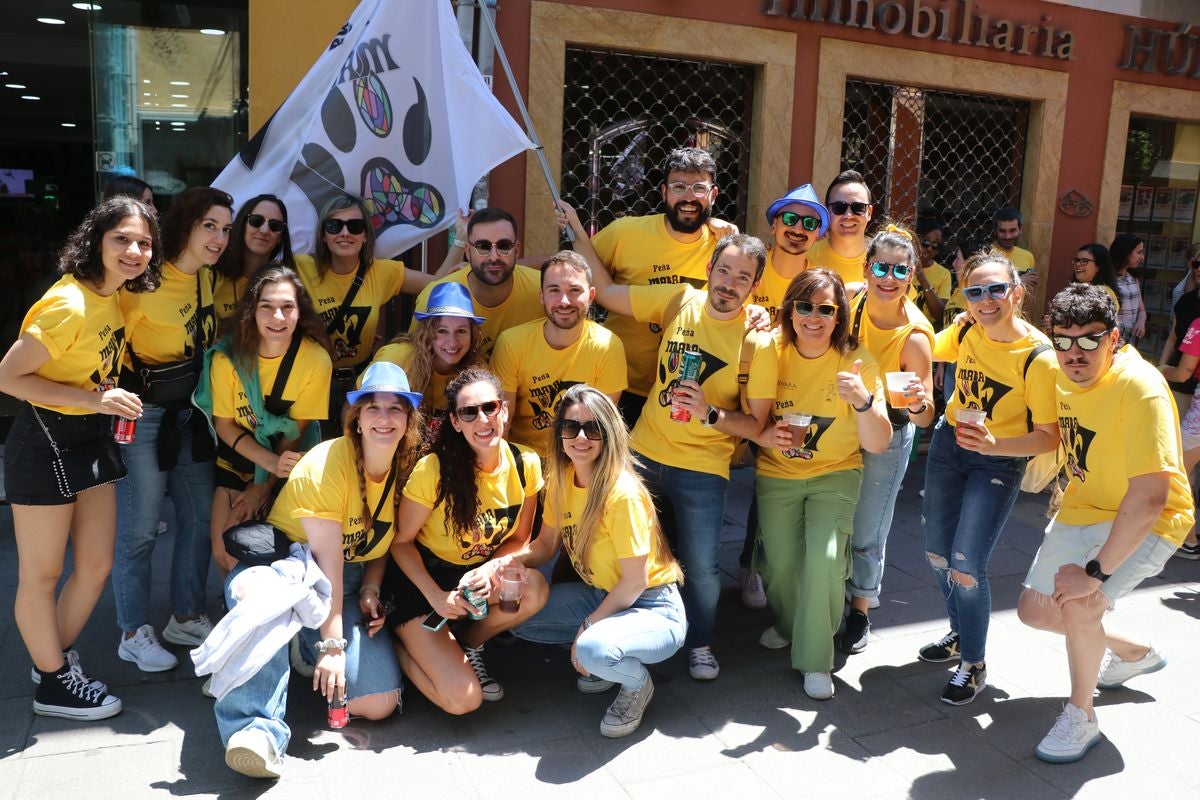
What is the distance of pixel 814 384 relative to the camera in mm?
4324

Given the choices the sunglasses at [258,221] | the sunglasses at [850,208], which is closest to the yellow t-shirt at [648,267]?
the sunglasses at [850,208]

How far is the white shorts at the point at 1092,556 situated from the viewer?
3.64 metres

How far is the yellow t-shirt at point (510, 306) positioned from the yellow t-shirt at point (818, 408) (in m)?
1.18

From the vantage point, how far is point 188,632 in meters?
4.47

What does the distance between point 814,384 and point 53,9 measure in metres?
6.06

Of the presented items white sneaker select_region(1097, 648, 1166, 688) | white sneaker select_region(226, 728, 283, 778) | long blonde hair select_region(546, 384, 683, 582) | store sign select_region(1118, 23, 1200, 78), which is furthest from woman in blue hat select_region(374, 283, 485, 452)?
store sign select_region(1118, 23, 1200, 78)

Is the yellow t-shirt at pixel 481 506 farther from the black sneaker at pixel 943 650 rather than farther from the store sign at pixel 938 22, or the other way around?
the store sign at pixel 938 22

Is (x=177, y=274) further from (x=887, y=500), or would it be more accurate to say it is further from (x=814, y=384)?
(x=887, y=500)

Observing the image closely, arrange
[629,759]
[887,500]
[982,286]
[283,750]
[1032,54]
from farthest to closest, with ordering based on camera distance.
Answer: [1032,54] → [887,500] → [982,286] → [629,759] → [283,750]

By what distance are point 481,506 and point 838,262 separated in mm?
2131

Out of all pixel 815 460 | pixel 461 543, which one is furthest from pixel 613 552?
pixel 815 460

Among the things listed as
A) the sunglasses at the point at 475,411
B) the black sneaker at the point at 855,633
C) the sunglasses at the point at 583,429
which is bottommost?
the black sneaker at the point at 855,633

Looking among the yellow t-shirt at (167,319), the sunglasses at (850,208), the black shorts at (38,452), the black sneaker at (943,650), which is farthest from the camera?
the sunglasses at (850,208)

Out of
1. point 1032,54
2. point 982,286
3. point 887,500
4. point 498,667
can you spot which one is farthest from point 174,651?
point 1032,54
